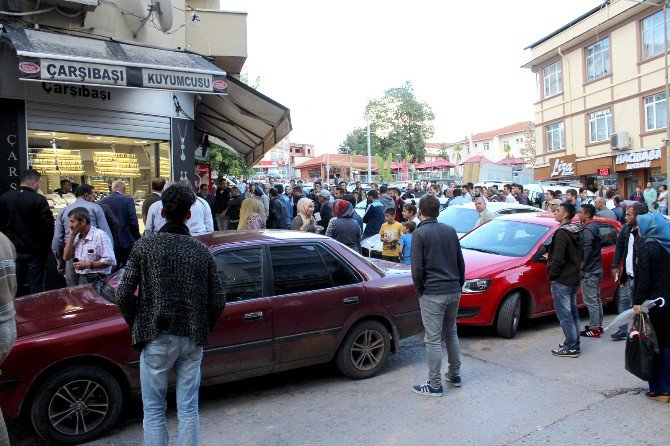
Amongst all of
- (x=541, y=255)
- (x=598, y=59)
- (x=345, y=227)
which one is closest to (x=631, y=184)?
(x=598, y=59)

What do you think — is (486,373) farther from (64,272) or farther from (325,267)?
(64,272)

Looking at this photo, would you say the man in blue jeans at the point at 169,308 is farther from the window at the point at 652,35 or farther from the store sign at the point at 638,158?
the window at the point at 652,35

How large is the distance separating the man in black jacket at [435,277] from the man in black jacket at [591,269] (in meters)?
2.66

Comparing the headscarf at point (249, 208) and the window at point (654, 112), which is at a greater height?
the window at point (654, 112)

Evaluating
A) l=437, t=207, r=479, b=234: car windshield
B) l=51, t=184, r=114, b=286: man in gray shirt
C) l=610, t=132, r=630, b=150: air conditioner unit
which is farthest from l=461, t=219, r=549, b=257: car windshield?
l=610, t=132, r=630, b=150: air conditioner unit

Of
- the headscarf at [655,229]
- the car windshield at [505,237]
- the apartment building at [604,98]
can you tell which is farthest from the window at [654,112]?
the headscarf at [655,229]

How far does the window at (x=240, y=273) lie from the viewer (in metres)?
4.83

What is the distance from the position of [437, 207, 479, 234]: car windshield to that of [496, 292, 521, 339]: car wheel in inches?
156

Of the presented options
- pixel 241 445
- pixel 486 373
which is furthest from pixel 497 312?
pixel 241 445

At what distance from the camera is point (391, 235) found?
894 cm

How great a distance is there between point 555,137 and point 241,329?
30.8m

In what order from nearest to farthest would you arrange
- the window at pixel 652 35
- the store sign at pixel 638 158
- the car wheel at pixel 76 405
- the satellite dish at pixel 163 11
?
the car wheel at pixel 76 405
the satellite dish at pixel 163 11
the window at pixel 652 35
the store sign at pixel 638 158

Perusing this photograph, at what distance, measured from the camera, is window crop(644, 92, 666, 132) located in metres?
23.7

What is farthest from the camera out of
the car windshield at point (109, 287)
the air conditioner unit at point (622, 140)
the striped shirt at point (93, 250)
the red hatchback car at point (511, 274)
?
the air conditioner unit at point (622, 140)
